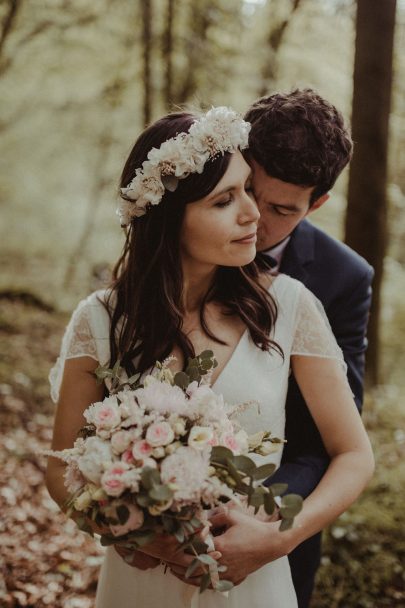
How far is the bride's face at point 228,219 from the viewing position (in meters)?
2.10

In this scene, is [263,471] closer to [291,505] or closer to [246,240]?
[291,505]

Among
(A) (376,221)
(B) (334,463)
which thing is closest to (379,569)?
(B) (334,463)

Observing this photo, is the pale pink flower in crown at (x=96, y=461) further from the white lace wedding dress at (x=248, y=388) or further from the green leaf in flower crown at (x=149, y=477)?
the white lace wedding dress at (x=248, y=388)

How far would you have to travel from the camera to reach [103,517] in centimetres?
155

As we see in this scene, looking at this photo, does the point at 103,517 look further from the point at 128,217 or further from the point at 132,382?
the point at 128,217

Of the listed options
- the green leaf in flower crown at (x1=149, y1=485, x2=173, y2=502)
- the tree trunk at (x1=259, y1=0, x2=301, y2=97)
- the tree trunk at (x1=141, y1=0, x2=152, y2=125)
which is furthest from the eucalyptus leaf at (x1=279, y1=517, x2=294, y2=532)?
the tree trunk at (x1=259, y1=0, x2=301, y2=97)

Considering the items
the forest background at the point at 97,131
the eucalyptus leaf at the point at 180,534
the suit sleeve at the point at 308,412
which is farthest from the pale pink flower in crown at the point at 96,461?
the forest background at the point at 97,131

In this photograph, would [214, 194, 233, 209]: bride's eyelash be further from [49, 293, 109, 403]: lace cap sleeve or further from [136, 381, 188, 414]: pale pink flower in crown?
[136, 381, 188, 414]: pale pink flower in crown

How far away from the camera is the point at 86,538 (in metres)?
4.46

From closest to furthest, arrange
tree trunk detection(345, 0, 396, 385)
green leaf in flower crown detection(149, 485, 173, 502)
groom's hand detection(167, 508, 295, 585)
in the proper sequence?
1. green leaf in flower crown detection(149, 485, 173, 502)
2. groom's hand detection(167, 508, 295, 585)
3. tree trunk detection(345, 0, 396, 385)

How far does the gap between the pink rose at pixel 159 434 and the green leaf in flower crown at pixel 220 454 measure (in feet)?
0.38

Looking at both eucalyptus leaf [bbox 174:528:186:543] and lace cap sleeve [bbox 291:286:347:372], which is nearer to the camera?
eucalyptus leaf [bbox 174:528:186:543]

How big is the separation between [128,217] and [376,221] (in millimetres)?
3238

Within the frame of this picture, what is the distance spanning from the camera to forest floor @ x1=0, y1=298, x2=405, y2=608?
3729 mm
